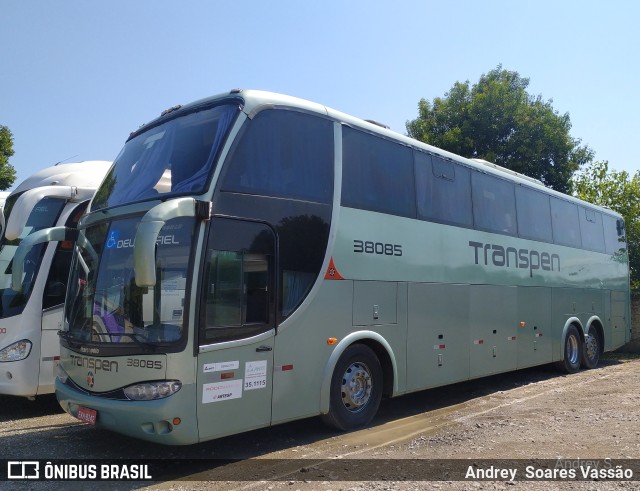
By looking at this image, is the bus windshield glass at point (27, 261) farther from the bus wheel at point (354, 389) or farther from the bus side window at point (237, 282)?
the bus wheel at point (354, 389)

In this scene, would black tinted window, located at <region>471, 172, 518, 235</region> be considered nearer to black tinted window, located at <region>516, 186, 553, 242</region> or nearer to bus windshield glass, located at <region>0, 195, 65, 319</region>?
black tinted window, located at <region>516, 186, 553, 242</region>

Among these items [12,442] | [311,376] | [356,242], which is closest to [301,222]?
[356,242]

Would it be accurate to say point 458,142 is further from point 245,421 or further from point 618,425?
point 245,421

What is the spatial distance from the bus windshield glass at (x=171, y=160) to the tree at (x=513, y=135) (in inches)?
686

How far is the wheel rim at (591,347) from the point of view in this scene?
1393cm

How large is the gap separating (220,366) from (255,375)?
0.48 metres

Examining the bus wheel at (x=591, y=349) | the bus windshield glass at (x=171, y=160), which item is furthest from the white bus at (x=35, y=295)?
the bus wheel at (x=591, y=349)

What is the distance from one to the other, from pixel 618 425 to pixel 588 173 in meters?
15.4

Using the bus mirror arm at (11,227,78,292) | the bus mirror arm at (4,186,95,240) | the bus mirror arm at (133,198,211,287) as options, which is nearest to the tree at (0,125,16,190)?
the bus mirror arm at (4,186,95,240)

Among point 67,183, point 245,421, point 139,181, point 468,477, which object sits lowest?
point 468,477

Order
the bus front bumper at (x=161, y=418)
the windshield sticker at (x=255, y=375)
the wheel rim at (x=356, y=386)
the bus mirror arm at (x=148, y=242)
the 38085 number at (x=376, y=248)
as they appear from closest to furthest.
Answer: the bus mirror arm at (x=148, y=242), the bus front bumper at (x=161, y=418), the windshield sticker at (x=255, y=375), the wheel rim at (x=356, y=386), the 38085 number at (x=376, y=248)

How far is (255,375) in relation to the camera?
19.6 feet

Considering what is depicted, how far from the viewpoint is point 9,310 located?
788cm

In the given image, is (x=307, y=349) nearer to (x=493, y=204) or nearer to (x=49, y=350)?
(x=49, y=350)
